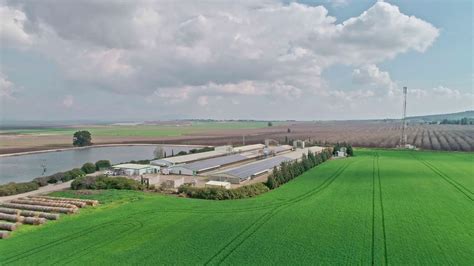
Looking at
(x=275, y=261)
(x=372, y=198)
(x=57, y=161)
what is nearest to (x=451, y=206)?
(x=372, y=198)

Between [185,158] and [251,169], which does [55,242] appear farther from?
[185,158]

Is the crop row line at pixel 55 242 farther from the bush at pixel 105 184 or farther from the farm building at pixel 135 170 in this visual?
the farm building at pixel 135 170

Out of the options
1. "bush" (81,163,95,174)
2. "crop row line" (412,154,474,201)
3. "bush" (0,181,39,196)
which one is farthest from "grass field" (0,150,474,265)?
"bush" (81,163,95,174)

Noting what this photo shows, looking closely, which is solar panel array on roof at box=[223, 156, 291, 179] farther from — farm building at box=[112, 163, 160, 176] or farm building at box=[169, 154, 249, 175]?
farm building at box=[112, 163, 160, 176]

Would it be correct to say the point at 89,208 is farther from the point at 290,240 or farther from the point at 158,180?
the point at 290,240

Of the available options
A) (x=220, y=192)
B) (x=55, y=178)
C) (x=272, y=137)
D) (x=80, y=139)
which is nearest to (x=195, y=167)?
(x=220, y=192)

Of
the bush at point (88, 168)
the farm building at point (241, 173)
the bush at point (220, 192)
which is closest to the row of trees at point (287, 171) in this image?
the farm building at point (241, 173)

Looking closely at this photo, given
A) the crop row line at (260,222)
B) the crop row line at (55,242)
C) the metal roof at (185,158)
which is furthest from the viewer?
the metal roof at (185,158)
